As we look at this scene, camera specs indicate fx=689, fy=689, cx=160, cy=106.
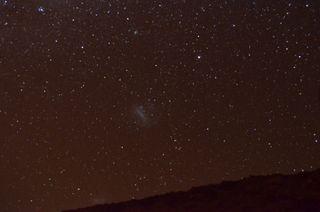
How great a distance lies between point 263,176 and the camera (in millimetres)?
11391

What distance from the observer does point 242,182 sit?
37.5ft

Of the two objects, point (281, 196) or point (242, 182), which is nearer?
point (281, 196)

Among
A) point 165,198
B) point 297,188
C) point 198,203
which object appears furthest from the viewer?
point 165,198

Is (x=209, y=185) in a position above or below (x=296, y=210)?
above

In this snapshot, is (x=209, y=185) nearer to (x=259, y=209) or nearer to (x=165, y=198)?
(x=165, y=198)

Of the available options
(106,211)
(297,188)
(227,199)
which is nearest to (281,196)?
(297,188)

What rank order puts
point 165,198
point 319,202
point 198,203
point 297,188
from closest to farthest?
point 319,202 → point 297,188 → point 198,203 → point 165,198

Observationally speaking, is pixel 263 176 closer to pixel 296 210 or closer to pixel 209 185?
pixel 209 185

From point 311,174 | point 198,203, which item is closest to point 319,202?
point 311,174

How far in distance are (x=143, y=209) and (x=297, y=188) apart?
2.68 meters

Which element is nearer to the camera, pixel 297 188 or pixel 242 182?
pixel 297 188

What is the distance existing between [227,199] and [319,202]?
1.67 meters

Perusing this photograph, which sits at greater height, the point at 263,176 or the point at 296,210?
the point at 263,176

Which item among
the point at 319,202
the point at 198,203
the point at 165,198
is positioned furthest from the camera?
the point at 165,198
